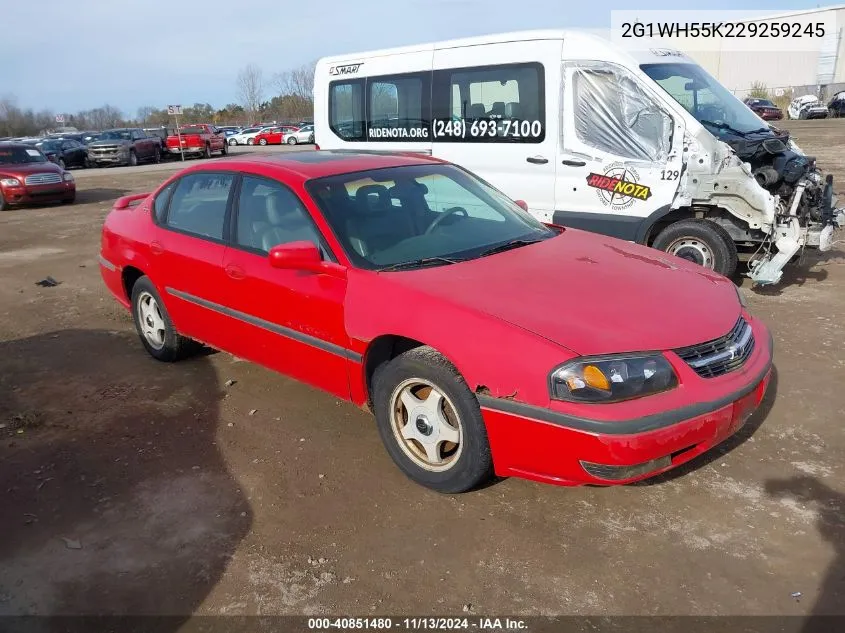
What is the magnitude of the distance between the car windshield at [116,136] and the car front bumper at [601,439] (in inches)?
1231

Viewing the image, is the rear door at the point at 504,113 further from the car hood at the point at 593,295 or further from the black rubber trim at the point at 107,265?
the black rubber trim at the point at 107,265

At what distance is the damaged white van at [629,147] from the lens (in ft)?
19.5

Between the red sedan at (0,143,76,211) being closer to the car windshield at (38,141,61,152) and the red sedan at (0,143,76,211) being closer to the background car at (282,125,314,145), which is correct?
the car windshield at (38,141,61,152)

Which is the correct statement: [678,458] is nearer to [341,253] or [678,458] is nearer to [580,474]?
[580,474]

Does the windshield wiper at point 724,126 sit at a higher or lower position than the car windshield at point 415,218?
higher

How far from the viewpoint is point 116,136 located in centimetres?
3027

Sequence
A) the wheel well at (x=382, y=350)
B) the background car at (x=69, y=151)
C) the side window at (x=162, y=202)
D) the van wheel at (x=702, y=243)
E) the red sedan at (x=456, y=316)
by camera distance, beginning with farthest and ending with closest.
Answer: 1. the background car at (x=69, y=151)
2. the van wheel at (x=702, y=243)
3. the side window at (x=162, y=202)
4. the wheel well at (x=382, y=350)
5. the red sedan at (x=456, y=316)

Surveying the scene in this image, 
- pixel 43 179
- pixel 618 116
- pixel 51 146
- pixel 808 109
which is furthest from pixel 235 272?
pixel 808 109

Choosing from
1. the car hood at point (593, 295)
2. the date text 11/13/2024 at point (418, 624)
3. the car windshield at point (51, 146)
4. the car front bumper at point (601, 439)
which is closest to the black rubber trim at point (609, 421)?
the car front bumper at point (601, 439)

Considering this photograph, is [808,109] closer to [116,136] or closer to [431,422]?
[116,136]

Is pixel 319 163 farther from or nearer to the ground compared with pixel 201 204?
farther from the ground

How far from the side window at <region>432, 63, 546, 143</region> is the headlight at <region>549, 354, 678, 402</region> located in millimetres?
4350

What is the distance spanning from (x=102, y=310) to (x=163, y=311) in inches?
88.9

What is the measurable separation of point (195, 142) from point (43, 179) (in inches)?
670
